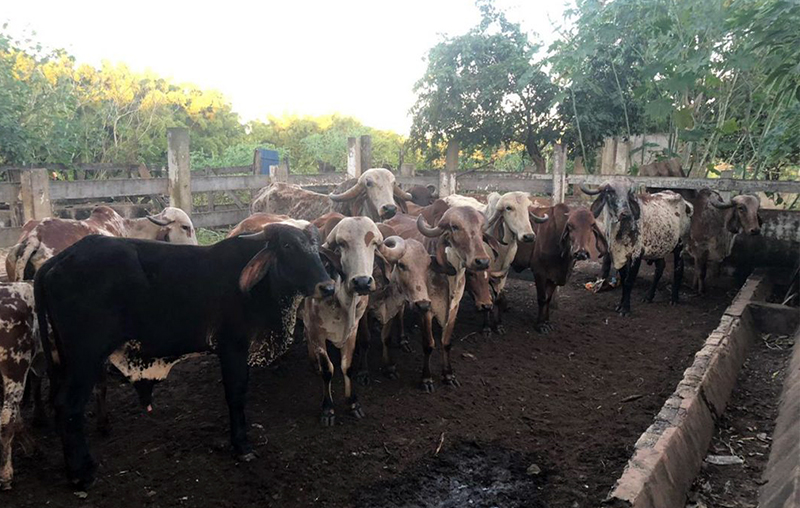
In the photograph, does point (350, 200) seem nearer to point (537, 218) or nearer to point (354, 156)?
point (537, 218)

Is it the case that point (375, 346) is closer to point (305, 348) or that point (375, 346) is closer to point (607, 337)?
point (305, 348)

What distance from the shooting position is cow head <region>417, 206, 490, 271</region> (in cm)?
519

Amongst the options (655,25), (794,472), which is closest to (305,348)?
(794,472)

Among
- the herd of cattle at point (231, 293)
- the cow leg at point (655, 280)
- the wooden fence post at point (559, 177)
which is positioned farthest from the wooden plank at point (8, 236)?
the cow leg at point (655, 280)

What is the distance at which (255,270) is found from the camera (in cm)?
395

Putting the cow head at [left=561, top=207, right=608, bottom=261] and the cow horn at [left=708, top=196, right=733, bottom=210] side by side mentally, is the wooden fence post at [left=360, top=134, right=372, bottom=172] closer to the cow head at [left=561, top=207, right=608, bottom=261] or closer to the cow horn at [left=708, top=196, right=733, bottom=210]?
the cow head at [left=561, top=207, right=608, bottom=261]

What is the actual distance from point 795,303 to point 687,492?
5.03 m

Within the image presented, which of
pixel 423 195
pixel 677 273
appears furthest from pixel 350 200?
pixel 677 273

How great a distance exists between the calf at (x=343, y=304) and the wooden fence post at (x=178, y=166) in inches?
187

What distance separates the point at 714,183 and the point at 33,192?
8.91 meters

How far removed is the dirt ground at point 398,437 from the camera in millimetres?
3740

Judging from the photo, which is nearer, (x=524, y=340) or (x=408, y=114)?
(x=524, y=340)

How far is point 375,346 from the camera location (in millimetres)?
6566

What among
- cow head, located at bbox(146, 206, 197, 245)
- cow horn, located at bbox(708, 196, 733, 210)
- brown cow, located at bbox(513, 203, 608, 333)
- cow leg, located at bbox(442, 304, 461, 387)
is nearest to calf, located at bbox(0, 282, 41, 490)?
cow head, located at bbox(146, 206, 197, 245)
